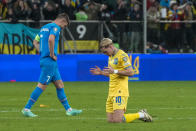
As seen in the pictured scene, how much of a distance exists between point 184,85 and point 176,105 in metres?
6.38

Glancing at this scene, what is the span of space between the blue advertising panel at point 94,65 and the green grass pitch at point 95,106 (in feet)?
2.22

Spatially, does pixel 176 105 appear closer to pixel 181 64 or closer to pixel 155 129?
pixel 155 129

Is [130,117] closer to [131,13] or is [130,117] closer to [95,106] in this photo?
[95,106]

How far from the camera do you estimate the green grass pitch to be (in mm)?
9969

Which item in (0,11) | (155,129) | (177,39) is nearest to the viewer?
(155,129)

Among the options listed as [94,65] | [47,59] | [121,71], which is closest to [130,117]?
[121,71]

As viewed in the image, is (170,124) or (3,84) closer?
(170,124)

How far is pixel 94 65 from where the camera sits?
21.5 metres

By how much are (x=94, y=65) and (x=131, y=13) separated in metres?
2.82

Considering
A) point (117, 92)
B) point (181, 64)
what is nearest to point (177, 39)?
point (181, 64)

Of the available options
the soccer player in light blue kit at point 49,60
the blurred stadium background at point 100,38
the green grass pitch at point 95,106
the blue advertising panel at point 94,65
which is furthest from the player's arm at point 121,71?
the blue advertising panel at point 94,65

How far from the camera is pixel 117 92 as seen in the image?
34.2 ft

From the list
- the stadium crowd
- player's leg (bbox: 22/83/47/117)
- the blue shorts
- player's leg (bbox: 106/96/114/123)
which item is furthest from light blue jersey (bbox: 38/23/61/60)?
the stadium crowd

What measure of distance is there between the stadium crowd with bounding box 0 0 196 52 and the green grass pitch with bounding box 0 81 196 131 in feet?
8.58
